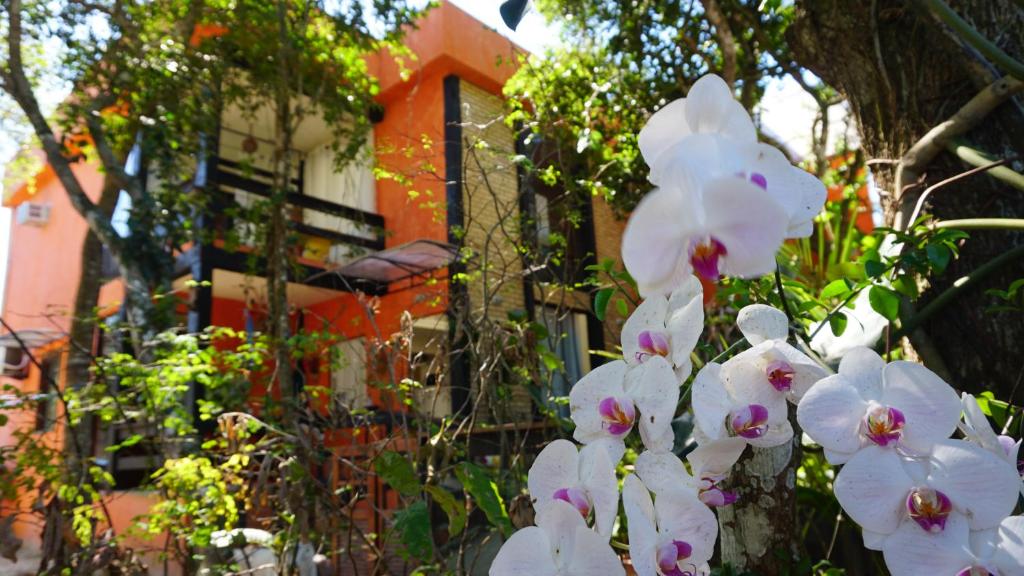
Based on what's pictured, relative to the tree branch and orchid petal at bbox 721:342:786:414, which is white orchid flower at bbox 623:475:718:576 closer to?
orchid petal at bbox 721:342:786:414

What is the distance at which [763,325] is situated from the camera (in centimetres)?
55

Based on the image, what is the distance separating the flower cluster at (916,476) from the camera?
0.44 m

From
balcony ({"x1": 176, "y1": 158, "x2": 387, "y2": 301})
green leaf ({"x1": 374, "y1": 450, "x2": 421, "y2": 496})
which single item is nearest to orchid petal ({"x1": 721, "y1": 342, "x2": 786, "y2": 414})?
green leaf ({"x1": 374, "y1": 450, "x2": 421, "y2": 496})

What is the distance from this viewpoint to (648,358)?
0.55m

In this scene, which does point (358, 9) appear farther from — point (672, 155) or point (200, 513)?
point (672, 155)

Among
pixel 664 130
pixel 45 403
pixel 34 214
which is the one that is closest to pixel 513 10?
pixel 664 130

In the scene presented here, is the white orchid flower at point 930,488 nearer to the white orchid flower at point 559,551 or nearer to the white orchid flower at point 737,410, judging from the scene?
the white orchid flower at point 737,410

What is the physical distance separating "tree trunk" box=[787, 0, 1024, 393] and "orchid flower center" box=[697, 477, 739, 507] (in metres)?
0.95

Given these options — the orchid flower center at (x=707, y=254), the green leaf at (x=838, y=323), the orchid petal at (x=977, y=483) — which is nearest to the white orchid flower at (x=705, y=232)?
the orchid flower center at (x=707, y=254)

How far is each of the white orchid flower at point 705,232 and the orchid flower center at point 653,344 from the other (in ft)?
0.54

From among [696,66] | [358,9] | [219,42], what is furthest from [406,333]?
[696,66]

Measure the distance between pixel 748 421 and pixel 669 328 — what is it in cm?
10

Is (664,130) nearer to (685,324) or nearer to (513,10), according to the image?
(685,324)

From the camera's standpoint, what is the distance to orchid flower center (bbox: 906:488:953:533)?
0.45 meters
